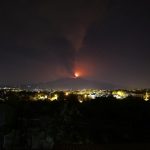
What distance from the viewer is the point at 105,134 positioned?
1759cm

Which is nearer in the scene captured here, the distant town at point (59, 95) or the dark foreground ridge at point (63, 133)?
the dark foreground ridge at point (63, 133)

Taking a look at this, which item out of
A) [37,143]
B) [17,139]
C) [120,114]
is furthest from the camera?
[120,114]

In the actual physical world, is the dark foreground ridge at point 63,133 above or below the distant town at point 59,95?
below

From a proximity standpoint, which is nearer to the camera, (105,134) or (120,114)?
(105,134)

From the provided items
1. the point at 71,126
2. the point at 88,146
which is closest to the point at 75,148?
the point at 88,146

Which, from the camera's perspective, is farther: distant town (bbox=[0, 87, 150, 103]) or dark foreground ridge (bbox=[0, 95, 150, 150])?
distant town (bbox=[0, 87, 150, 103])

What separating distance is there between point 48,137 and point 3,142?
1.73 metres

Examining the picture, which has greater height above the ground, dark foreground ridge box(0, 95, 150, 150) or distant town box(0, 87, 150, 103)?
distant town box(0, 87, 150, 103)

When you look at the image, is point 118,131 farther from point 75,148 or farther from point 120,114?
point 120,114

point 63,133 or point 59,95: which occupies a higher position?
point 59,95

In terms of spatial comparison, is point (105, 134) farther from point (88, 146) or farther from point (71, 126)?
point (88, 146)

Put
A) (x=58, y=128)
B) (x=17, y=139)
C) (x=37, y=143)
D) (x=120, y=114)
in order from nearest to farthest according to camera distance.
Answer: (x=37, y=143), (x=17, y=139), (x=58, y=128), (x=120, y=114)

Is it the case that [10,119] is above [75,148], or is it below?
above

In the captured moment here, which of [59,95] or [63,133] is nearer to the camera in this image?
[63,133]
